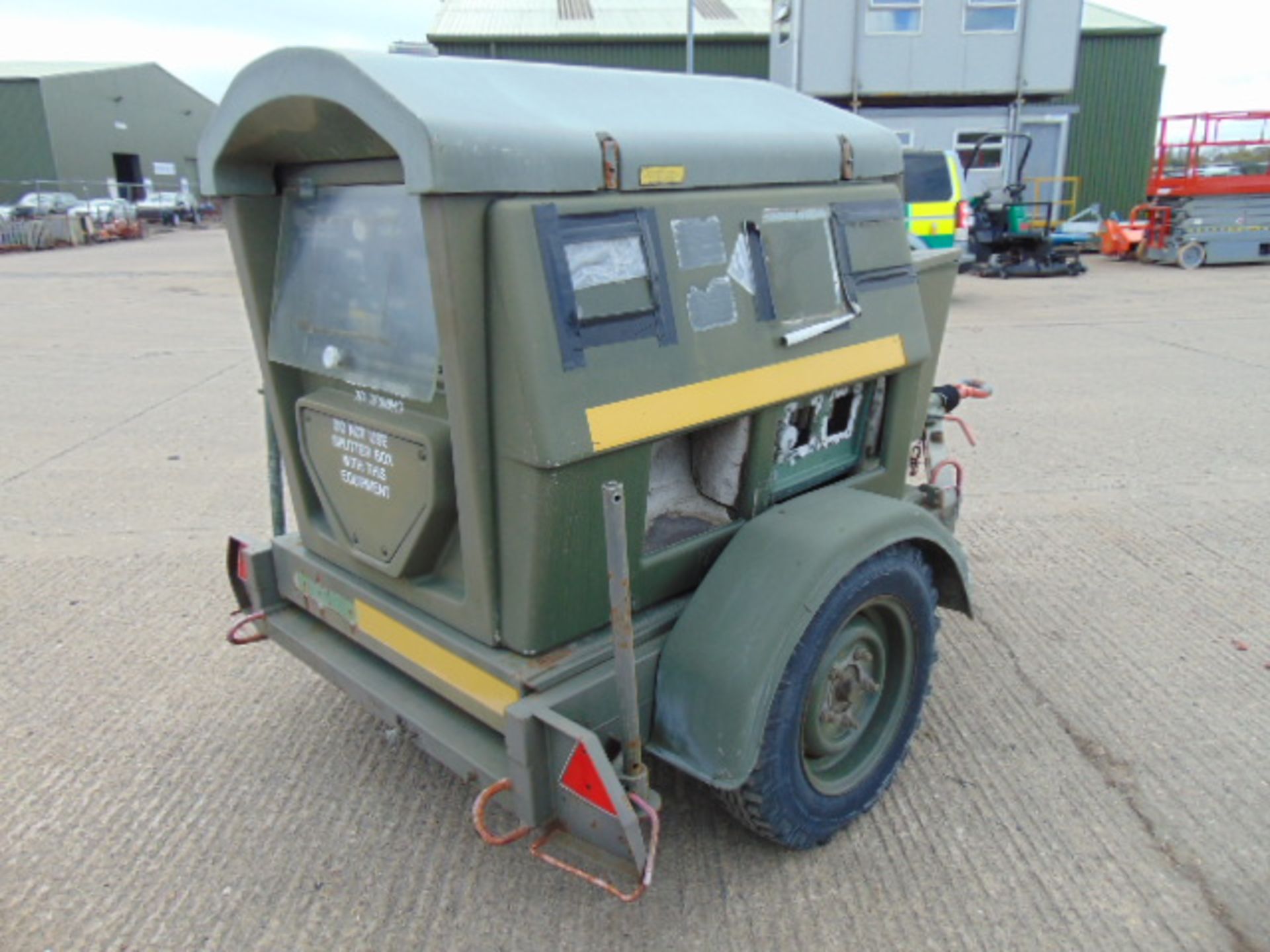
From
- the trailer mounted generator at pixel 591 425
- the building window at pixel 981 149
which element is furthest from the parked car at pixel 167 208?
the trailer mounted generator at pixel 591 425

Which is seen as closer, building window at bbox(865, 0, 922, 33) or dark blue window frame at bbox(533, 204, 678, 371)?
dark blue window frame at bbox(533, 204, 678, 371)

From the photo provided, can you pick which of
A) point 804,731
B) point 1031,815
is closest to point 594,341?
point 804,731

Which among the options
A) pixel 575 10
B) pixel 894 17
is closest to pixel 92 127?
pixel 575 10

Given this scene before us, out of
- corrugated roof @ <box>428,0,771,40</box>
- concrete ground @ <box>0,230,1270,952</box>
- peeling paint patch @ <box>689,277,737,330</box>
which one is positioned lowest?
concrete ground @ <box>0,230,1270,952</box>

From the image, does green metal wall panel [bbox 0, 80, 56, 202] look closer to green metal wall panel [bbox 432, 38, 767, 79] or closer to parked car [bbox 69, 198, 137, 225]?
parked car [bbox 69, 198, 137, 225]

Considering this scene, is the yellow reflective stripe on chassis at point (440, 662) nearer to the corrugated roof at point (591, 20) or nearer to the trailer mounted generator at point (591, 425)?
the trailer mounted generator at point (591, 425)

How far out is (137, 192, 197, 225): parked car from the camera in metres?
35.4

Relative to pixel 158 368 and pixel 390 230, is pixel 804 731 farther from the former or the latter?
Result: pixel 158 368

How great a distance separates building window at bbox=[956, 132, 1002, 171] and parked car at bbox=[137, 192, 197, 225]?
92.8 feet

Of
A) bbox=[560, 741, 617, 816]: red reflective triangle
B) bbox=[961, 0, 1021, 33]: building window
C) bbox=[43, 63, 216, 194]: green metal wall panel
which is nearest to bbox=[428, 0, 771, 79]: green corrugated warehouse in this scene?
bbox=[961, 0, 1021, 33]: building window

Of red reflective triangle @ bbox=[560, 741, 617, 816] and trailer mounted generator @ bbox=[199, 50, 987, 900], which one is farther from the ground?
trailer mounted generator @ bbox=[199, 50, 987, 900]

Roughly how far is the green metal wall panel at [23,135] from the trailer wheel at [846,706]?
145 feet

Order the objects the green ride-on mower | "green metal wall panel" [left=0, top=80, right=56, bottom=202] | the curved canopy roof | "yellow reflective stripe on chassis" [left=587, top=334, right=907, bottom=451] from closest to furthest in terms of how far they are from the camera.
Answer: the curved canopy roof < "yellow reflective stripe on chassis" [left=587, top=334, right=907, bottom=451] < the green ride-on mower < "green metal wall panel" [left=0, top=80, right=56, bottom=202]

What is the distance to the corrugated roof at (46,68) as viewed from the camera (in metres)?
38.8
